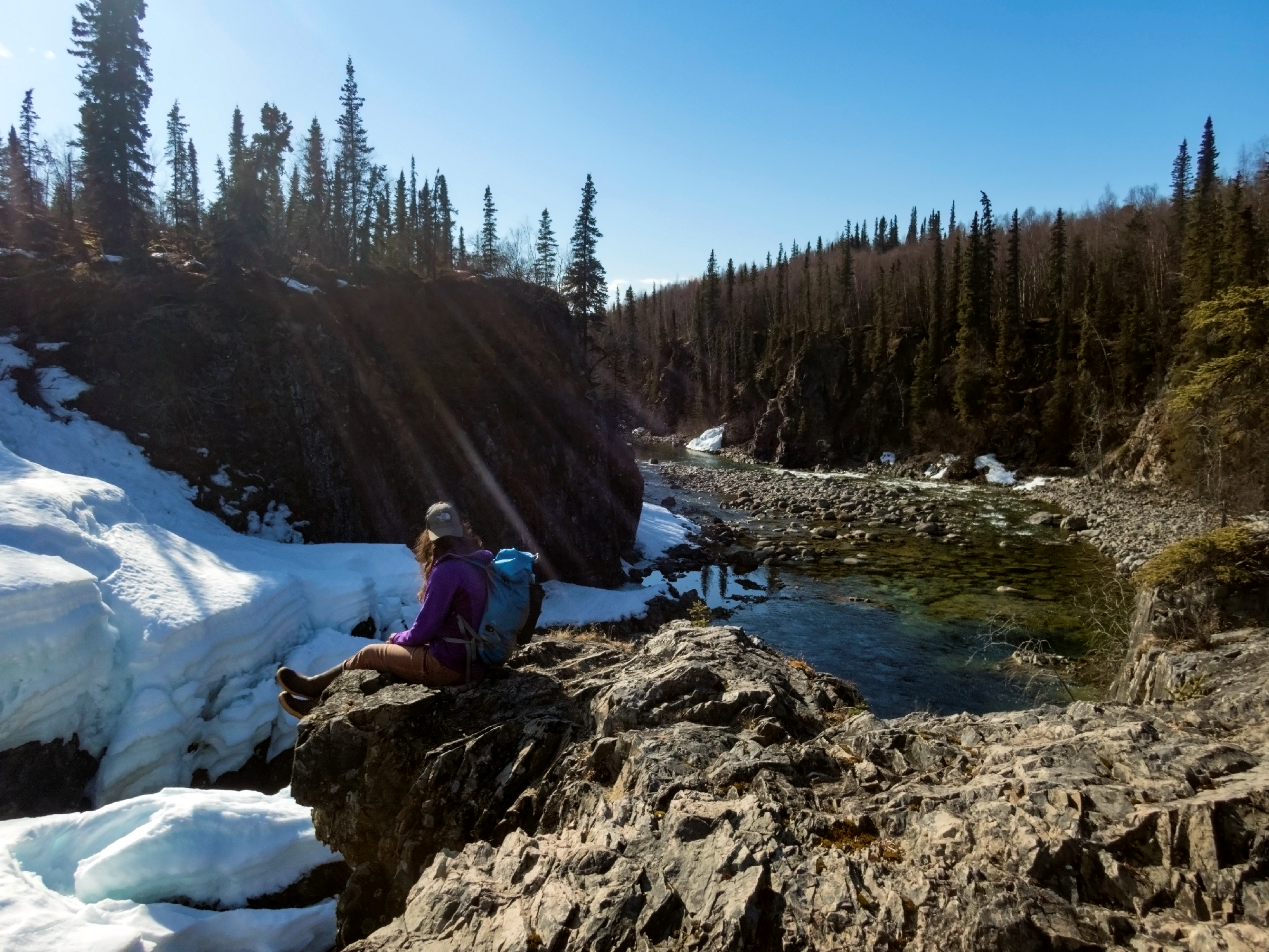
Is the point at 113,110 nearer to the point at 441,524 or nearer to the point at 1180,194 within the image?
the point at 441,524

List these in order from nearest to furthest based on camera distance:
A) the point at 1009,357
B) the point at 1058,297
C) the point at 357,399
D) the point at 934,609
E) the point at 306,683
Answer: the point at 306,683 → the point at 934,609 → the point at 357,399 → the point at 1009,357 → the point at 1058,297

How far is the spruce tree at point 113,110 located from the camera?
21.8m

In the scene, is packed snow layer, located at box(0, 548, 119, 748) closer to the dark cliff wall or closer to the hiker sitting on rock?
the hiker sitting on rock

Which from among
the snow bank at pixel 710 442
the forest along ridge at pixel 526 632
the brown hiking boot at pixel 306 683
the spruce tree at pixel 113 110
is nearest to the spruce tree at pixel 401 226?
the forest along ridge at pixel 526 632

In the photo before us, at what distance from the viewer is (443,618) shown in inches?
185

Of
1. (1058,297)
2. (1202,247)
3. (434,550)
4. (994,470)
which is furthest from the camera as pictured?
(1058,297)

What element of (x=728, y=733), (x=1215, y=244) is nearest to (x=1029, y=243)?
(x=1215, y=244)

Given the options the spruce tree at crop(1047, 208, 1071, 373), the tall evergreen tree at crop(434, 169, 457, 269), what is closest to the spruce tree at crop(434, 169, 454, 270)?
the tall evergreen tree at crop(434, 169, 457, 269)

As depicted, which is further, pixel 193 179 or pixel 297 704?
pixel 193 179

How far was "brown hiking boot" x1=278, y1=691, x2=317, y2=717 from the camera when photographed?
497 centimetres

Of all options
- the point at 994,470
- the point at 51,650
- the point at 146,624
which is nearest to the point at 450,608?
the point at 51,650

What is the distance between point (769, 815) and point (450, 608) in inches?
105

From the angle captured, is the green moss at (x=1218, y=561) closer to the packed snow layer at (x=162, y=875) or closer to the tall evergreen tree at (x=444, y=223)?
the packed snow layer at (x=162, y=875)

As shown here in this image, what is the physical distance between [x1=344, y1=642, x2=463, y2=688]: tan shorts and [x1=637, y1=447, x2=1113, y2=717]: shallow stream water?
341 inches
